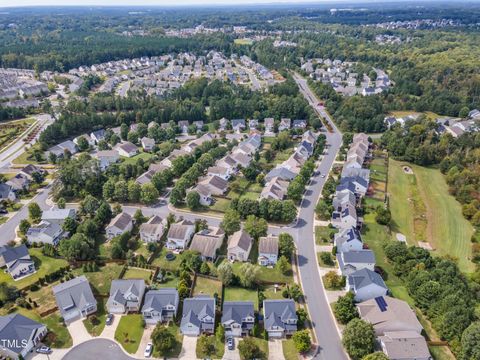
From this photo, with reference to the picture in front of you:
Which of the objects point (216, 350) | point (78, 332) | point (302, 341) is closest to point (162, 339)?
point (216, 350)

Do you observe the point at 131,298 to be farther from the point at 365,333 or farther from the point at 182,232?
the point at 365,333

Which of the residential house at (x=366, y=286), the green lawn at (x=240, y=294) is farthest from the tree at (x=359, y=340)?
the green lawn at (x=240, y=294)

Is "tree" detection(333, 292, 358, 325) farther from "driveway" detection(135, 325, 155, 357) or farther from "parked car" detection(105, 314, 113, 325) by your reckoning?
"parked car" detection(105, 314, 113, 325)

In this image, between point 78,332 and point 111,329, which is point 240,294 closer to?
point 111,329

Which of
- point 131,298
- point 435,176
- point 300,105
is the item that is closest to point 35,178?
point 131,298

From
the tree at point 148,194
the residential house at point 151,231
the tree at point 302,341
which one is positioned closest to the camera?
the tree at point 302,341

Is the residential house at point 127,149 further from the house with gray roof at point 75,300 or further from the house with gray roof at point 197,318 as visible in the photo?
the house with gray roof at point 197,318

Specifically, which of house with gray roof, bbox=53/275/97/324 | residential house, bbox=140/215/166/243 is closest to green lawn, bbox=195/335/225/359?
house with gray roof, bbox=53/275/97/324
